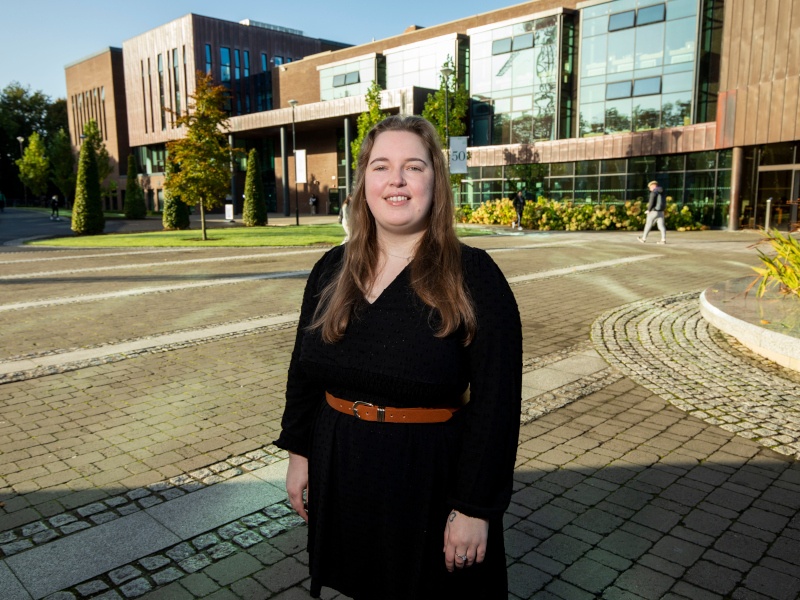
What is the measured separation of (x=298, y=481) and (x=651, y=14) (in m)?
34.9

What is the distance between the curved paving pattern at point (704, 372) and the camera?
4.99 metres

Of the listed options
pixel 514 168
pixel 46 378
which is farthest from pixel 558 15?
pixel 46 378

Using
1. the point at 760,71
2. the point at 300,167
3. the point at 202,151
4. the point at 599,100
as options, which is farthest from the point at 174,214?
the point at 760,71

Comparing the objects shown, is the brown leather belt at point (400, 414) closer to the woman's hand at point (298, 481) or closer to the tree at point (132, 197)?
the woman's hand at point (298, 481)

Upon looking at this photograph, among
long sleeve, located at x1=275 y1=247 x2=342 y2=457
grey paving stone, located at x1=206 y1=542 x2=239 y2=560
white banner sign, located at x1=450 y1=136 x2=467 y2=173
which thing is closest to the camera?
long sleeve, located at x1=275 y1=247 x2=342 y2=457

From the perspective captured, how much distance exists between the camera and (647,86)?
31906mm

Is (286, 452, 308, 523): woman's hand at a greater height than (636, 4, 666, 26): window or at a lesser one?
lesser

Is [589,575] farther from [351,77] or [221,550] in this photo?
[351,77]

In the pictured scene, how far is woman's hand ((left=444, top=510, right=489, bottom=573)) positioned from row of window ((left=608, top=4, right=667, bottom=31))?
34.7 metres

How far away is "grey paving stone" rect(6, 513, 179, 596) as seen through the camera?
9.83 feet

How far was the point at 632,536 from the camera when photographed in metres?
3.38

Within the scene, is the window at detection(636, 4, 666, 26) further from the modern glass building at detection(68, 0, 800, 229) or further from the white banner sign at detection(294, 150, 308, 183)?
the white banner sign at detection(294, 150, 308, 183)

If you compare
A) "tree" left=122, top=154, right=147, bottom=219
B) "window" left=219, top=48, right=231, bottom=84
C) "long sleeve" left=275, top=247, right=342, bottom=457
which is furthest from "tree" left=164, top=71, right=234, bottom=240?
"window" left=219, top=48, right=231, bottom=84

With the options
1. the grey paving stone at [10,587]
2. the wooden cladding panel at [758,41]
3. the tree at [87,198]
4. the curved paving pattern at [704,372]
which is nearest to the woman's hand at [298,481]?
the grey paving stone at [10,587]
